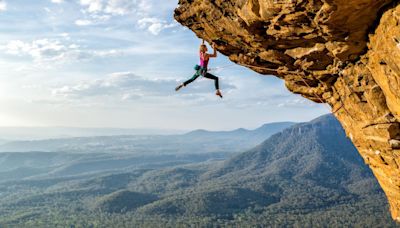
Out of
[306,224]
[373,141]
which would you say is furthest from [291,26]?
[306,224]

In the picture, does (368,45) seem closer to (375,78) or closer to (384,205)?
(375,78)

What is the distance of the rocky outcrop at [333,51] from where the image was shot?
11.3 m

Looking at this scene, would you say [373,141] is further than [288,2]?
Yes

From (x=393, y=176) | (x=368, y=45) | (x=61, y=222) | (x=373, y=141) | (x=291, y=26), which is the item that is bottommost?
(x=61, y=222)

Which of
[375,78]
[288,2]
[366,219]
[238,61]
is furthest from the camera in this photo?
[366,219]

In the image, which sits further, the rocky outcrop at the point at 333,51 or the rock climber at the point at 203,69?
the rock climber at the point at 203,69

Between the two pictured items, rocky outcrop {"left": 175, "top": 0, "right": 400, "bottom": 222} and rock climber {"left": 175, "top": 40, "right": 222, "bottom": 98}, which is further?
rock climber {"left": 175, "top": 40, "right": 222, "bottom": 98}

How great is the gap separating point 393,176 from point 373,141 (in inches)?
86.8

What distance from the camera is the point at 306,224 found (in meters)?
172

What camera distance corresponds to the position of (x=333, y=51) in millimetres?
13531

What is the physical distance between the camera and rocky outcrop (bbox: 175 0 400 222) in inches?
445

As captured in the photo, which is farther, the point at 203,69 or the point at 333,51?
the point at 203,69

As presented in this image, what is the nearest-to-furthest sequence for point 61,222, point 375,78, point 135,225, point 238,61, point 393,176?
1. point 375,78
2. point 393,176
3. point 238,61
4. point 135,225
5. point 61,222

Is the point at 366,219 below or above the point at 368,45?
below
